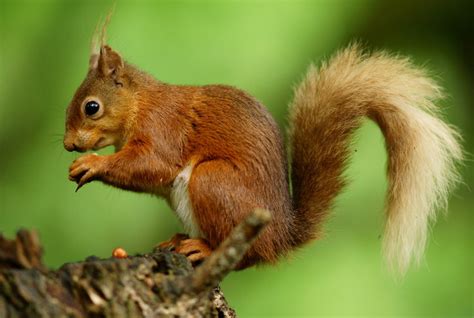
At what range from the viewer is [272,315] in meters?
4.19

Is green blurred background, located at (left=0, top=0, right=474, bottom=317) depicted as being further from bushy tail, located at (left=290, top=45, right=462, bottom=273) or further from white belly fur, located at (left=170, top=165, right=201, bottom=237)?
white belly fur, located at (left=170, top=165, right=201, bottom=237)

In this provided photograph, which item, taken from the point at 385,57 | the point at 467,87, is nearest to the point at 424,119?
the point at 385,57

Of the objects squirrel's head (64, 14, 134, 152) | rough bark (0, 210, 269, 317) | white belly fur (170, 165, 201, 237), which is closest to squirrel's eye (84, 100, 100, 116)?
squirrel's head (64, 14, 134, 152)

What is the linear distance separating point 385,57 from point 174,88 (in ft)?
2.63

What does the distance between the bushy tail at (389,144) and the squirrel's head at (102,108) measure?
2.09 feet

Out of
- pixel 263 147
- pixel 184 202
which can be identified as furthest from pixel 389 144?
pixel 184 202

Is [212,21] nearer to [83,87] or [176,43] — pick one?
[176,43]

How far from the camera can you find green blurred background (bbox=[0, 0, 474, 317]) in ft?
13.4

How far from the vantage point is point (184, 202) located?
2.63 metres

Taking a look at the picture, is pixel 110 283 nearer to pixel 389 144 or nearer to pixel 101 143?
pixel 101 143

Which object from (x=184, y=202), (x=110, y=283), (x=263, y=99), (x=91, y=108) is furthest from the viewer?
(x=263, y=99)

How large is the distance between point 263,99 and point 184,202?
1411 mm

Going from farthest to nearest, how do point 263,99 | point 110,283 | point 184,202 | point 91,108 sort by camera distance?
point 263,99, point 91,108, point 184,202, point 110,283

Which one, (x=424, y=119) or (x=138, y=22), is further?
(x=138, y=22)
